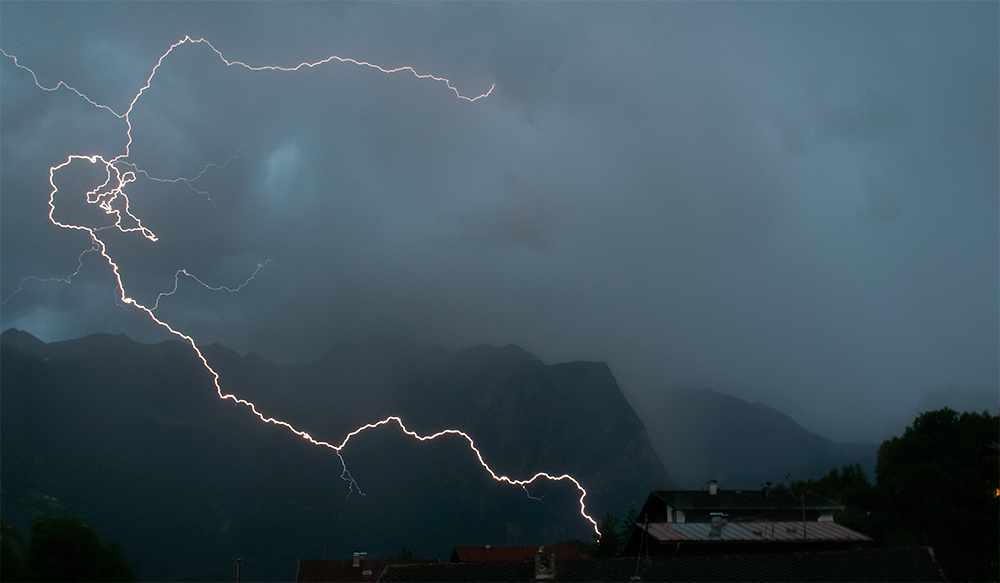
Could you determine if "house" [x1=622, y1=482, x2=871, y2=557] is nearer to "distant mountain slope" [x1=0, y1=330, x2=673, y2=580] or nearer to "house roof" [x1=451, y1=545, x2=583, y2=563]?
"house roof" [x1=451, y1=545, x2=583, y2=563]

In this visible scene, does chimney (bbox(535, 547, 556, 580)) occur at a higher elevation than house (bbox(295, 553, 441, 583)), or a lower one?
higher

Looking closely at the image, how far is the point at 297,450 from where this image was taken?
390 feet

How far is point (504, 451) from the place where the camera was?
142 meters

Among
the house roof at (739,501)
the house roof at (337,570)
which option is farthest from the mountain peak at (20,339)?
the house roof at (739,501)

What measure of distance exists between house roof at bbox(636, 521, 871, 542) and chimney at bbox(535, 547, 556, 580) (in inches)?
185

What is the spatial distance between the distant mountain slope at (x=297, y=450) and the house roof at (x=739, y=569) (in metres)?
66.1

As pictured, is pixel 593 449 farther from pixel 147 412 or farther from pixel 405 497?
A: pixel 147 412

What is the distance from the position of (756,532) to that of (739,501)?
1077cm

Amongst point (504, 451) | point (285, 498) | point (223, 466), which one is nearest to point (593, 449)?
point (504, 451)

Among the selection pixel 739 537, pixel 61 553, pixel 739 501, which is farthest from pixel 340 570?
pixel 61 553

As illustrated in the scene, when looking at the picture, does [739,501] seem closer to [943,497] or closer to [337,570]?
[943,497]

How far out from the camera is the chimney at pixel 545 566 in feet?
37.8

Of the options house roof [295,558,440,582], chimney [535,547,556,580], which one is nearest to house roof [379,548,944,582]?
chimney [535,547,556,580]

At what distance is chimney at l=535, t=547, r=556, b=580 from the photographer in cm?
1152
